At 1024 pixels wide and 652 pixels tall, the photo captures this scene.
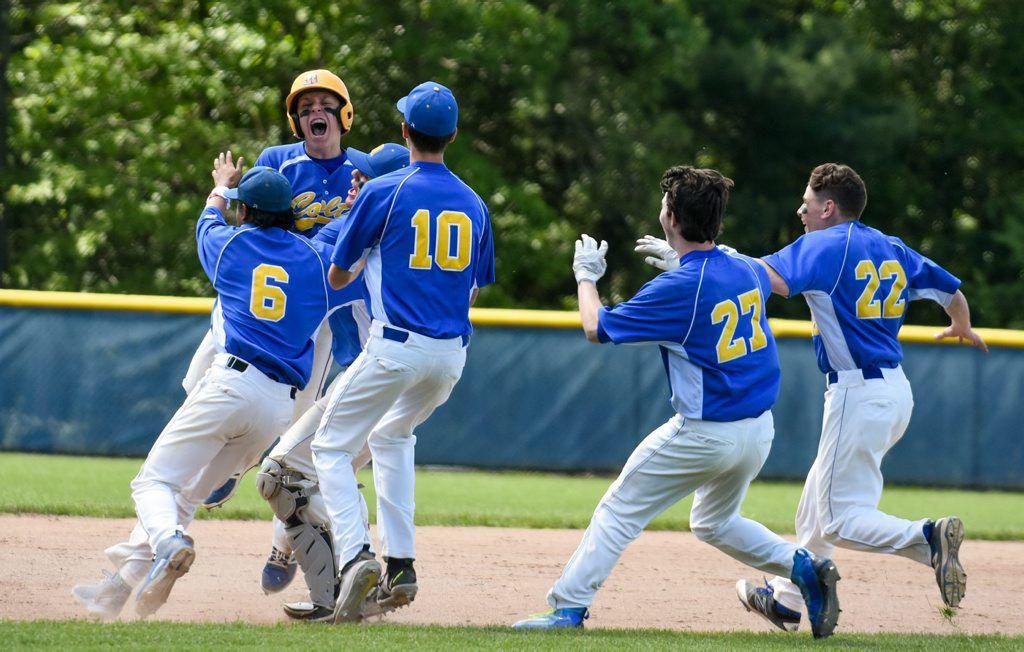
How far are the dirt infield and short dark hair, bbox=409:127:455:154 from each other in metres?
2.08

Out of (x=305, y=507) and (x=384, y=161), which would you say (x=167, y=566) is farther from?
(x=384, y=161)

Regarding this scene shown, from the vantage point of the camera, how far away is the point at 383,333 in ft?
18.4

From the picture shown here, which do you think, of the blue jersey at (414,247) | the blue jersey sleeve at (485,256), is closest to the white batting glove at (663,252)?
the blue jersey sleeve at (485,256)

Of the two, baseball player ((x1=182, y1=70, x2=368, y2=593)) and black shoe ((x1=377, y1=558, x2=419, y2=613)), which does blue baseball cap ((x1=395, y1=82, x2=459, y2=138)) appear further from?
black shoe ((x1=377, y1=558, x2=419, y2=613))

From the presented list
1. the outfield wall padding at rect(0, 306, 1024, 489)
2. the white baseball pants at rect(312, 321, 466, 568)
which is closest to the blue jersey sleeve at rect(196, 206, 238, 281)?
the white baseball pants at rect(312, 321, 466, 568)

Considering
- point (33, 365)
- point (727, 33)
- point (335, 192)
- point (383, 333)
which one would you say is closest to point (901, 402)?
point (383, 333)

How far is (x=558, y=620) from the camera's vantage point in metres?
5.46

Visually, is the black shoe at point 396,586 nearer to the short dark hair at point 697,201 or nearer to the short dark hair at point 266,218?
the short dark hair at point 266,218

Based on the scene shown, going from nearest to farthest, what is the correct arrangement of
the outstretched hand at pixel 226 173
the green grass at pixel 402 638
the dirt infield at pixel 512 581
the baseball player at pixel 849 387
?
the green grass at pixel 402 638, the baseball player at pixel 849 387, the dirt infield at pixel 512 581, the outstretched hand at pixel 226 173

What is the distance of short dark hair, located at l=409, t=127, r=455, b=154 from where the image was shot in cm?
575

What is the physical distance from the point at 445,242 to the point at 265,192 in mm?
817

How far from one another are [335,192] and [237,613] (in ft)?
7.33

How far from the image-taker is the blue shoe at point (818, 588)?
18.1 ft

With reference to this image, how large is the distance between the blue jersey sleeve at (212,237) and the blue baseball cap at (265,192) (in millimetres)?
176
